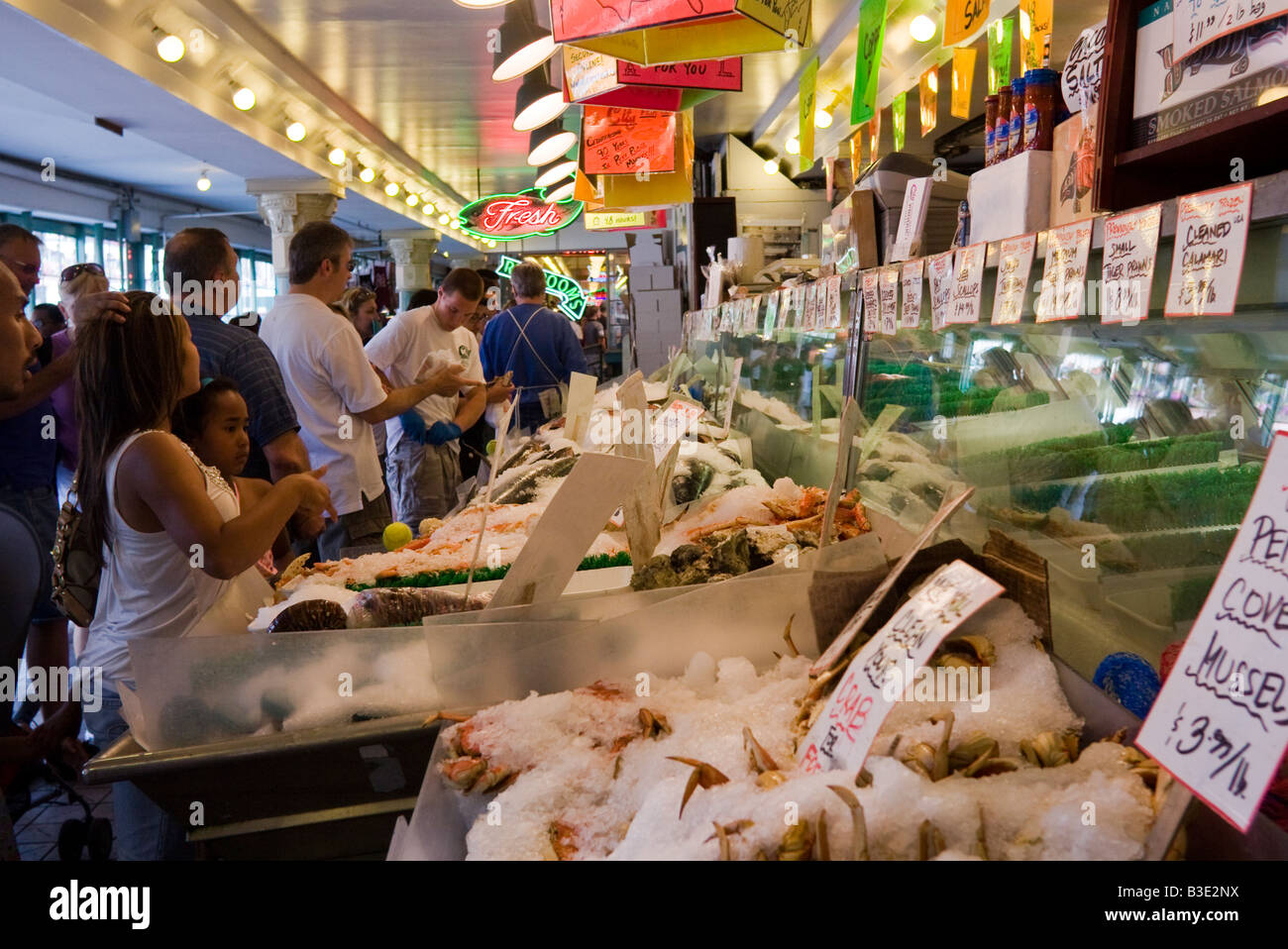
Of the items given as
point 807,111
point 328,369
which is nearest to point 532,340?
point 807,111

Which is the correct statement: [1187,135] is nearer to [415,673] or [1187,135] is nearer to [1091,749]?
[1091,749]

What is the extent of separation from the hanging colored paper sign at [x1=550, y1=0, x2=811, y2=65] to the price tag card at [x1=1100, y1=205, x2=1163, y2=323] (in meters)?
1.47

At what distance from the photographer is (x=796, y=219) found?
985 cm

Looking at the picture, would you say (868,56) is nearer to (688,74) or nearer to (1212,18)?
(688,74)

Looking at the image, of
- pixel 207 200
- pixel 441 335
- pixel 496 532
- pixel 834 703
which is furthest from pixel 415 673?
pixel 207 200

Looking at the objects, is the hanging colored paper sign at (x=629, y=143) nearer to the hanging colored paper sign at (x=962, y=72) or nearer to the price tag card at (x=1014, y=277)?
the hanging colored paper sign at (x=962, y=72)

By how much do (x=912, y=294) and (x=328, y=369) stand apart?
284 centimetres

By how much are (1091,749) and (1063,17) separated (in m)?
5.26

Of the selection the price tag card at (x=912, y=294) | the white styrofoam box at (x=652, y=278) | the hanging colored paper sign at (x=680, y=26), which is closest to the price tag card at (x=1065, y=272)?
the price tag card at (x=912, y=294)

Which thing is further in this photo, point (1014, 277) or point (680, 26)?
point (680, 26)

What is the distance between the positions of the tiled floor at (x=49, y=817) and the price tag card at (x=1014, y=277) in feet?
10.1

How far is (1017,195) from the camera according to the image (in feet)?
5.68

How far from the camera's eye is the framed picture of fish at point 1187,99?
3.53 feet

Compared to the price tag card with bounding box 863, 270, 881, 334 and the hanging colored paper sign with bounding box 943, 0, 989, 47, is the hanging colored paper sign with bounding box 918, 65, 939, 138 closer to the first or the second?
the hanging colored paper sign with bounding box 943, 0, 989, 47
